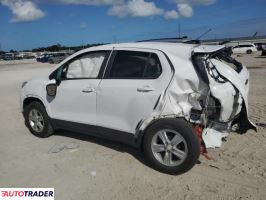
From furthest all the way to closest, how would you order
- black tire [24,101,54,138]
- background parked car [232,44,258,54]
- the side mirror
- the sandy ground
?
1. background parked car [232,44,258,54]
2. black tire [24,101,54,138]
3. the side mirror
4. the sandy ground

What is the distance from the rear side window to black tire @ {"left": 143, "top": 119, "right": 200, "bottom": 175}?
0.74m

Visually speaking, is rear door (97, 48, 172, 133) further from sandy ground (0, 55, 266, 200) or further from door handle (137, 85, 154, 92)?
sandy ground (0, 55, 266, 200)

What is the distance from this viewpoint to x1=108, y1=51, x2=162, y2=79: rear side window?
5.17 metres

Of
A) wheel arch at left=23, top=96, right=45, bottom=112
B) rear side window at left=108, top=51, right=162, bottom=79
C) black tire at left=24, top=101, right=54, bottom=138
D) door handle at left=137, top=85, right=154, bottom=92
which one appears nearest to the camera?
door handle at left=137, top=85, right=154, bottom=92

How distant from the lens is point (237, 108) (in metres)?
5.41

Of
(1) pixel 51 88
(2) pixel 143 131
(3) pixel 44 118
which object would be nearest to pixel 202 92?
(2) pixel 143 131

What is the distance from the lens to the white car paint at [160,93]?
4945 millimetres

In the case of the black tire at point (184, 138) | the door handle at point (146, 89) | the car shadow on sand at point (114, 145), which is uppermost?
the door handle at point (146, 89)

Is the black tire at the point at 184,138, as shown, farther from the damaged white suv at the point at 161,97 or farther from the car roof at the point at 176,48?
the car roof at the point at 176,48

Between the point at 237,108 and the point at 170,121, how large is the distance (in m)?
1.26

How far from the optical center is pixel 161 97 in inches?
194

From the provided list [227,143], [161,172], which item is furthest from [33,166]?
[227,143]

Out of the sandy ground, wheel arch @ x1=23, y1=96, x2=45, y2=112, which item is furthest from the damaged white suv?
wheel arch @ x1=23, y1=96, x2=45, y2=112

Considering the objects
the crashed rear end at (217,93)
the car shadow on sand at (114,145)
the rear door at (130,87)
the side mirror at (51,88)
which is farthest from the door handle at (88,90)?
the crashed rear end at (217,93)
